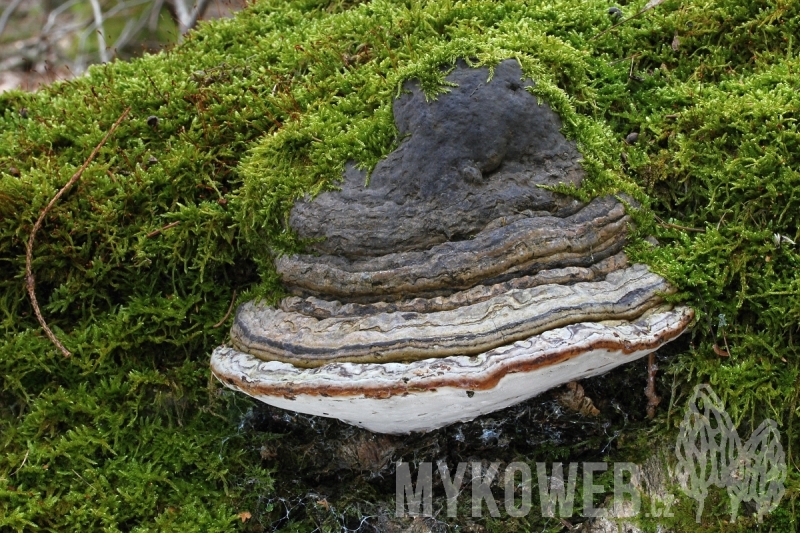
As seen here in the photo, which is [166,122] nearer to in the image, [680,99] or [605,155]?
[605,155]

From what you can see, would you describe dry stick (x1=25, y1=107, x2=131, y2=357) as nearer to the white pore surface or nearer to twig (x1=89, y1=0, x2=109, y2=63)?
the white pore surface

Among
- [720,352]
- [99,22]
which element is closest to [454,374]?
[720,352]

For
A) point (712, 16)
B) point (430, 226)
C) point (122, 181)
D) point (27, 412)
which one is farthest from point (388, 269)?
point (712, 16)

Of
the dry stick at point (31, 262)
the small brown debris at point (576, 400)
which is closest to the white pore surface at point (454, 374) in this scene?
the small brown debris at point (576, 400)

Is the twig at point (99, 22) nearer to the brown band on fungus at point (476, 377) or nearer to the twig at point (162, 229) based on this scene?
the twig at point (162, 229)

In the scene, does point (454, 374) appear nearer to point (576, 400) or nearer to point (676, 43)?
point (576, 400)

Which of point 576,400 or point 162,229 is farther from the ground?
point 162,229
